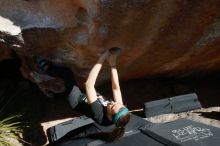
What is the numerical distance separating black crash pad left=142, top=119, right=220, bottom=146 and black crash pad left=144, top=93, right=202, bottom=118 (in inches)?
23.4

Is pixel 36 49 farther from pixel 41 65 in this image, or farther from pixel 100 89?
pixel 100 89

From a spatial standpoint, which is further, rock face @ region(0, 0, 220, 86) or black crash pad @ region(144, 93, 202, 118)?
black crash pad @ region(144, 93, 202, 118)

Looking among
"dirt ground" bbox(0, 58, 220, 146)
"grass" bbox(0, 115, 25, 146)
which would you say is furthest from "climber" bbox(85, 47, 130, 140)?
"grass" bbox(0, 115, 25, 146)

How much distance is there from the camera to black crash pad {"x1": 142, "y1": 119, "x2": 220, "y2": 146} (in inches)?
204

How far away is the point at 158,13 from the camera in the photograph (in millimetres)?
5633

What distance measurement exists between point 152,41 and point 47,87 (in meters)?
1.71

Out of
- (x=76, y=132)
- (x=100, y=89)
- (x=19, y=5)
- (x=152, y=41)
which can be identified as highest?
(x=19, y=5)

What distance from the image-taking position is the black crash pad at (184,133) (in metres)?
5.19

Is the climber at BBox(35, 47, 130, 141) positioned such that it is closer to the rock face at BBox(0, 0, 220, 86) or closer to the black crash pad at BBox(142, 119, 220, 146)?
the rock face at BBox(0, 0, 220, 86)

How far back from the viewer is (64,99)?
24.6 ft

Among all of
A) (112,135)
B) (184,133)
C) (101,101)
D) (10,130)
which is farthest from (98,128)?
(10,130)

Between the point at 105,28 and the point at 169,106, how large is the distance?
1445mm

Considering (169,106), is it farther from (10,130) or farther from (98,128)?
(10,130)

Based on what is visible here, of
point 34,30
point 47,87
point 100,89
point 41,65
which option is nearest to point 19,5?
point 34,30
